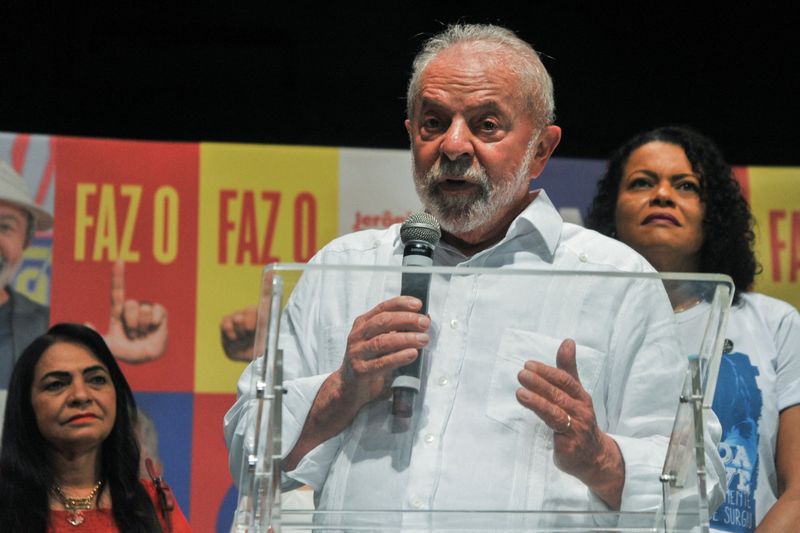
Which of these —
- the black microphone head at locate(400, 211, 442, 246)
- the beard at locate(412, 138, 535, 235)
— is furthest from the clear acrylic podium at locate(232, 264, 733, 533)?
the beard at locate(412, 138, 535, 235)

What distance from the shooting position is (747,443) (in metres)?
3.05

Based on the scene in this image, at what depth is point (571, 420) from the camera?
1572mm

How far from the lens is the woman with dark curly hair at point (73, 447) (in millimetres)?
3182

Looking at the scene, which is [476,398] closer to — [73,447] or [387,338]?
[387,338]

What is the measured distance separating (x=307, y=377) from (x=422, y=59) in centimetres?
106

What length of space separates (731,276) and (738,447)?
2.22ft

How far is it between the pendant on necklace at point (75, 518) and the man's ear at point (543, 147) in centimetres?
154

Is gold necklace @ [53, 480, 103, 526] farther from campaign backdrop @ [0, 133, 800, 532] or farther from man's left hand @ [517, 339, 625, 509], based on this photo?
man's left hand @ [517, 339, 625, 509]

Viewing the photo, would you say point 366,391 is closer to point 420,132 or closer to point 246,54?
point 420,132

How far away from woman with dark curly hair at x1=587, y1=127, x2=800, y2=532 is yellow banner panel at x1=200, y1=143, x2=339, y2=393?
86cm

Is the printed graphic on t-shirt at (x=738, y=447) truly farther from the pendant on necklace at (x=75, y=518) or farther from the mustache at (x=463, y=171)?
the pendant on necklace at (x=75, y=518)

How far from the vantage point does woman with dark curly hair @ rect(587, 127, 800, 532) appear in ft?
10.0

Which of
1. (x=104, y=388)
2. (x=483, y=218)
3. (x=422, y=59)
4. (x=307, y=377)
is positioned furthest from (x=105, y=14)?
(x=307, y=377)

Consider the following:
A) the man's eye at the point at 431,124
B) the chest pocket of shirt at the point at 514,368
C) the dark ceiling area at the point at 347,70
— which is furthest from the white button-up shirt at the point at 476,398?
the dark ceiling area at the point at 347,70
